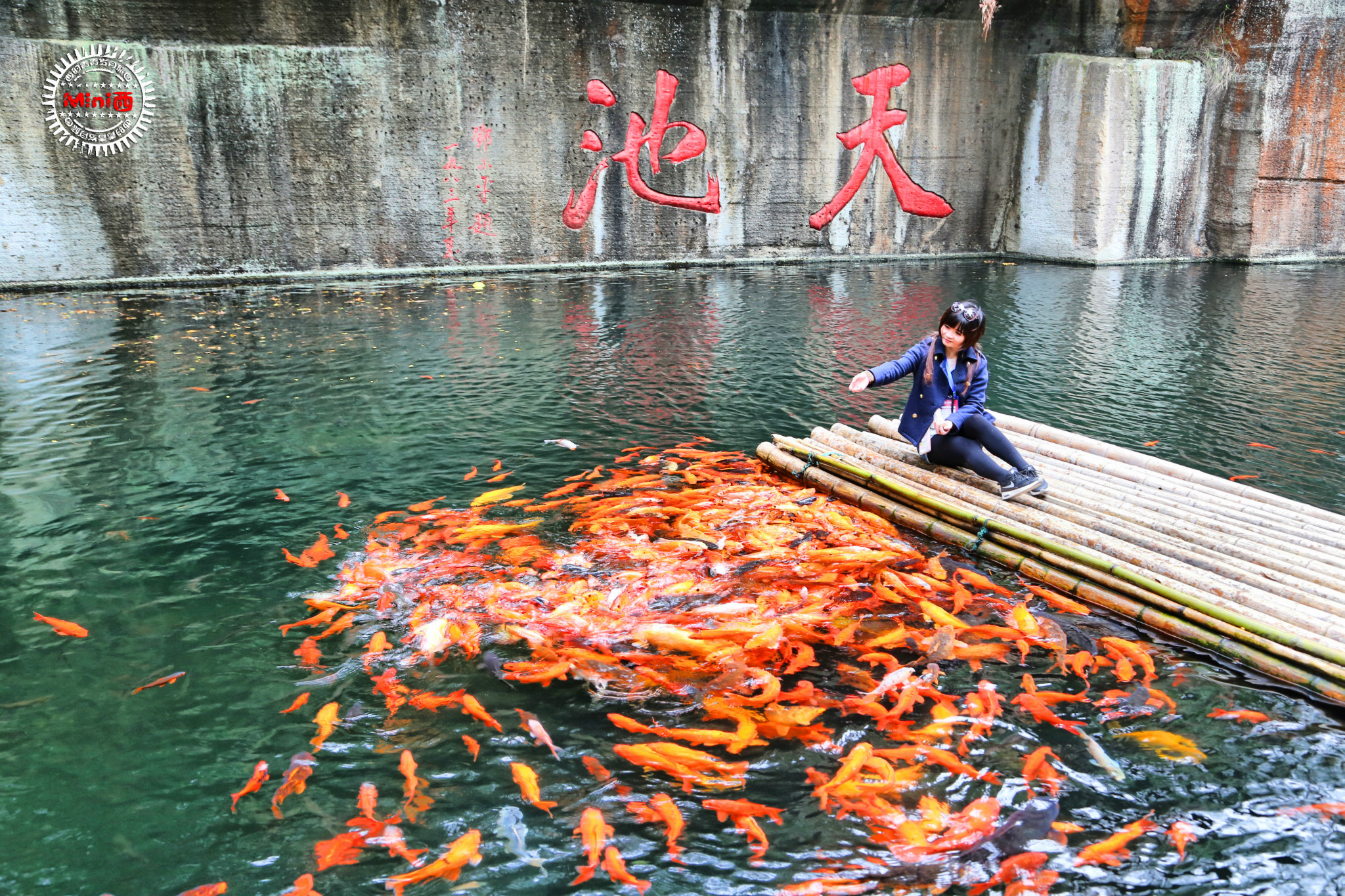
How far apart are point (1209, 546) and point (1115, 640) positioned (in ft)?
3.20

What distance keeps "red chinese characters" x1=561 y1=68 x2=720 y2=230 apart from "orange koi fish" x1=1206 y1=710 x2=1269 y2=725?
16350mm

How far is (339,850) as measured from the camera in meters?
3.49

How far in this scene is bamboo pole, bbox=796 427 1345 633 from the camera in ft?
15.0

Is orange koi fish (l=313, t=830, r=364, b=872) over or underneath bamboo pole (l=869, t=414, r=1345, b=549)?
underneath

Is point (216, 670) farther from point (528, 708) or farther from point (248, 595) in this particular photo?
point (528, 708)

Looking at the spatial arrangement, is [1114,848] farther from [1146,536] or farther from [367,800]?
[367,800]

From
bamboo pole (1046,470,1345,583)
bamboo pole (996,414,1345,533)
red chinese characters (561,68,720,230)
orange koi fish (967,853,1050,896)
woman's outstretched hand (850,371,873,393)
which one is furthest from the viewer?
red chinese characters (561,68,720,230)

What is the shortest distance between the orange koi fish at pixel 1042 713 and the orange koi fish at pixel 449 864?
8.44 ft

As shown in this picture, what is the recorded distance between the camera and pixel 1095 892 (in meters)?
3.27

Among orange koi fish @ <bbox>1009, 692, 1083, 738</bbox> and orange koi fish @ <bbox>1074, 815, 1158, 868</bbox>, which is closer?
orange koi fish @ <bbox>1074, 815, 1158, 868</bbox>

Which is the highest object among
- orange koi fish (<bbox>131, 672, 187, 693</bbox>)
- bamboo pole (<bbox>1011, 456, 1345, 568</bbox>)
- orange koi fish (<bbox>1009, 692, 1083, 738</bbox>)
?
bamboo pole (<bbox>1011, 456, 1345, 568</bbox>)

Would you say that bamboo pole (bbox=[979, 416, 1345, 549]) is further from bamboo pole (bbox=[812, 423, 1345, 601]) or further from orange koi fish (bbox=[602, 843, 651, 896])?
orange koi fish (bbox=[602, 843, 651, 896])

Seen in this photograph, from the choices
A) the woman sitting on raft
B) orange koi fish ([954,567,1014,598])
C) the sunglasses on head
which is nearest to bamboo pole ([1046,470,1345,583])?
the woman sitting on raft

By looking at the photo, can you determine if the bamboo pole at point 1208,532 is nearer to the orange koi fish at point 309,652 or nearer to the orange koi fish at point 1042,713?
the orange koi fish at point 1042,713
